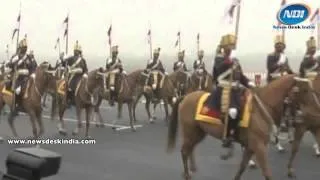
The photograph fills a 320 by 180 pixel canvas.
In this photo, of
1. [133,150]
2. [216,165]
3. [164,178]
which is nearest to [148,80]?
[133,150]

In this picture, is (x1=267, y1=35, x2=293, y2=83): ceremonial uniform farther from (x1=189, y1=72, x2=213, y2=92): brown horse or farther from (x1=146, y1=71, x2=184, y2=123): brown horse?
(x1=189, y1=72, x2=213, y2=92): brown horse

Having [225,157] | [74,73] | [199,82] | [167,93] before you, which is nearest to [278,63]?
[225,157]

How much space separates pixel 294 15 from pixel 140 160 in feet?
34.3

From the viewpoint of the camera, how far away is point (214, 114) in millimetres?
7730

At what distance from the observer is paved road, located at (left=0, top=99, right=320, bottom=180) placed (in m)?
8.76

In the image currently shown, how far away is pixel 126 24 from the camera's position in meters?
24.4

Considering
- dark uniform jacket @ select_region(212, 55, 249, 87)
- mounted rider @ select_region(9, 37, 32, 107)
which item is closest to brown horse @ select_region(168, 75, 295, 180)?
dark uniform jacket @ select_region(212, 55, 249, 87)

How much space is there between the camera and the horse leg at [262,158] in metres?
6.94

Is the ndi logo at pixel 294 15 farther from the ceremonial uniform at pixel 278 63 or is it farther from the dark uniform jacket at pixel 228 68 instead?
the dark uniform jacket at pixel 228 68

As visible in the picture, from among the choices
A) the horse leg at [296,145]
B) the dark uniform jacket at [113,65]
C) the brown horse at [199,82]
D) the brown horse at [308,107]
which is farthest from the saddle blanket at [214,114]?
the brown horse at [199,82]

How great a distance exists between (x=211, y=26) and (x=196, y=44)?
2.76 ft

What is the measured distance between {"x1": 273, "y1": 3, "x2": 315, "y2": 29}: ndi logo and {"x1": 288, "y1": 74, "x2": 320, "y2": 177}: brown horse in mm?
10011

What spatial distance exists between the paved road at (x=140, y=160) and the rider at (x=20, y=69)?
108 cm

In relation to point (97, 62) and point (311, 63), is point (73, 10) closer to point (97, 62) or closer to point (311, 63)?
point (97, 62)
